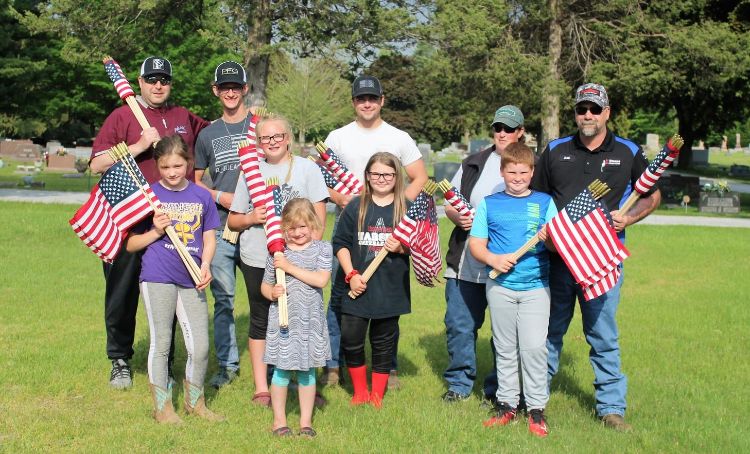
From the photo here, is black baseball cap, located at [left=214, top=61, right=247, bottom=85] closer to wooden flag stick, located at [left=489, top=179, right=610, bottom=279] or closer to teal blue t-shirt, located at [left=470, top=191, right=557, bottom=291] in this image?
teal blue t-shirt, located at [left=470, top=191, right=557, bottom=291]

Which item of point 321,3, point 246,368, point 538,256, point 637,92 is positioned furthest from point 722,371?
point 637,92

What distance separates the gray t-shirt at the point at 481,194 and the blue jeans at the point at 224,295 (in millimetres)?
1695

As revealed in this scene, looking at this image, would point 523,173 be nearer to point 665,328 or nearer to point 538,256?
point 538,256

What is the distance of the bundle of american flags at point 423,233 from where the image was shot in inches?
233

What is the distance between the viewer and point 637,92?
30.0 meters

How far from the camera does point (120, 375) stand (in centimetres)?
675

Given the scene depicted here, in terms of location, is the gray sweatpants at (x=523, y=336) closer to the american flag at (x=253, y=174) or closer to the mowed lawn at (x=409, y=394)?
the mowed lawn at (x=409, y=394)

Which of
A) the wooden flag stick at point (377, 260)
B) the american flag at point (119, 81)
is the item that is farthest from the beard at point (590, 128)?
the american flag at point (119, 81)

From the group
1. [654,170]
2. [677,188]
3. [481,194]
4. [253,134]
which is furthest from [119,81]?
[677,188]

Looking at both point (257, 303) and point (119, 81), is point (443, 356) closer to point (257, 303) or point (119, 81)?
point (257, 303)

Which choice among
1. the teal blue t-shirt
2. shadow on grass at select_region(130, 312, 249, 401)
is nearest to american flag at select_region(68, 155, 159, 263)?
shadow on grass at select_region(130, 312, 249, 401)

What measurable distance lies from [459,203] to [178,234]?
1.90m

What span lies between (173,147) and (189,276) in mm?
844

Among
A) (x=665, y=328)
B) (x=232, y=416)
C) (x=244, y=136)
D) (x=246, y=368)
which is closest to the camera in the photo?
(x=232, y=416)
